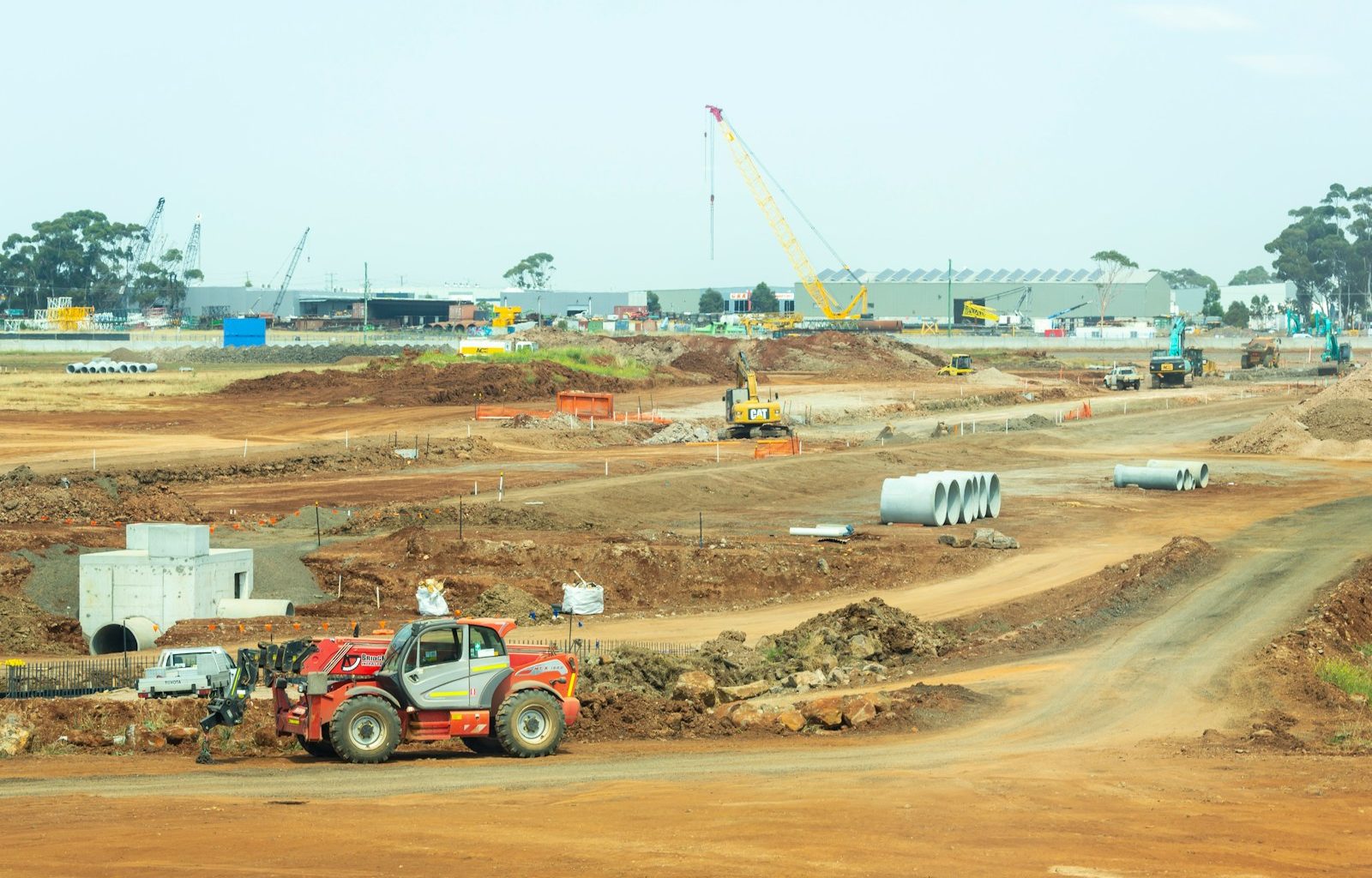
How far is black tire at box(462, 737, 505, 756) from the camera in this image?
65.1ft

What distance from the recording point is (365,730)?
18734mm

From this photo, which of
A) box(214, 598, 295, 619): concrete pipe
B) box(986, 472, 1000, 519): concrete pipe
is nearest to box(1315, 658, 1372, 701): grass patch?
box(214, 598, 295, 619): concrete pipe

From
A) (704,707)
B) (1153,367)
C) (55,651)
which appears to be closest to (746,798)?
(704,707)

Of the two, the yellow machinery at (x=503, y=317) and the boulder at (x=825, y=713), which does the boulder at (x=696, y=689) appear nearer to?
the boulder at (x=825, y=713)

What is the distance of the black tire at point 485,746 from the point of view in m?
19.8

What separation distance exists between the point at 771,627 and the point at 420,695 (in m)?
14.3

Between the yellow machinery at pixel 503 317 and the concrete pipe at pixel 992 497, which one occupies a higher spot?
the yellow machinery at pixel 503 317

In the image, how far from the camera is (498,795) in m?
17.0

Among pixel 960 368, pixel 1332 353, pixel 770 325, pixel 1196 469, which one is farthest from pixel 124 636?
pixel 770 325

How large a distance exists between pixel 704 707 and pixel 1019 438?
165ft

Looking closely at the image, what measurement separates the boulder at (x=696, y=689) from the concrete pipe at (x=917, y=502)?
21.3 m

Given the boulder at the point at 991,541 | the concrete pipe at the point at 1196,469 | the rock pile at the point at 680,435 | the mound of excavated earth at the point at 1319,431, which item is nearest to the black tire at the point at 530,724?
the boulder at the point at 991,541

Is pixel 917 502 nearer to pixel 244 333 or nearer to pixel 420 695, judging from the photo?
pixel 420 695

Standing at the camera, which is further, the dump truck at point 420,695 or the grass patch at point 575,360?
the grass patch at point 575,360
